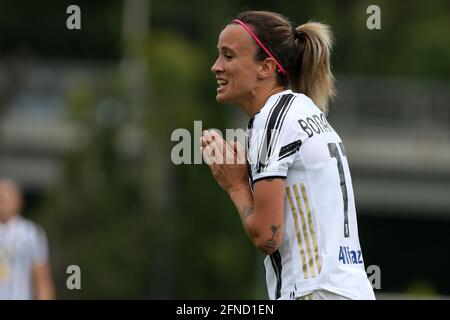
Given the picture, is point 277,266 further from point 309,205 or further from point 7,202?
point 7,202

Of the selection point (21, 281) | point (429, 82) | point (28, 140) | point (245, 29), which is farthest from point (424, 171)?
point (245, 29)

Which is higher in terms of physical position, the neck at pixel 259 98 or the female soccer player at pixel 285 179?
the neck at pixel 259 98

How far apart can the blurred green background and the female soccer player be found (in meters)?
9.32

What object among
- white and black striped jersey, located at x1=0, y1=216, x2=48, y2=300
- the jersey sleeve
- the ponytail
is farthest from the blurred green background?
the jersey sleeve

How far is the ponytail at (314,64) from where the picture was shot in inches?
238

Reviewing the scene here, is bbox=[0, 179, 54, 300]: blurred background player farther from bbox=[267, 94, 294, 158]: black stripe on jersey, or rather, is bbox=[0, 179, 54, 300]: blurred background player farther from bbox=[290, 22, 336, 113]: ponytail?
bbox=[267, 94, 294, 158]: black stripe on jersey

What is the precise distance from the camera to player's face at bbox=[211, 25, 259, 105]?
19.5 feet

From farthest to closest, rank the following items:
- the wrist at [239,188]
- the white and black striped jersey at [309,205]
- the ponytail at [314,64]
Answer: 1. the ponytail at [314,64]
2. the wrist at [239,188]
3. the white and black striped jersey at [309,205]

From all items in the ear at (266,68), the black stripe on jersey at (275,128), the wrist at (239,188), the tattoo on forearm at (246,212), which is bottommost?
the tattoo on forearm at (246,212)

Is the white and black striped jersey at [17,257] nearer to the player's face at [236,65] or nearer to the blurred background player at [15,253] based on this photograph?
the blurred background player at [15,253]

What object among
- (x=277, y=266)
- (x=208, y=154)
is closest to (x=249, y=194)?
(x=208, y=154)

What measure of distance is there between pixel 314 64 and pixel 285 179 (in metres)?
0.72

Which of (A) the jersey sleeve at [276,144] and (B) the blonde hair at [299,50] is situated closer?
(A) the jersey sleeve at [276,144]

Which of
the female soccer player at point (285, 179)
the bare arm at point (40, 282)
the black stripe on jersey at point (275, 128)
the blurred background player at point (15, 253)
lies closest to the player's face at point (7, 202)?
the blurred background player at point (15, 253)
